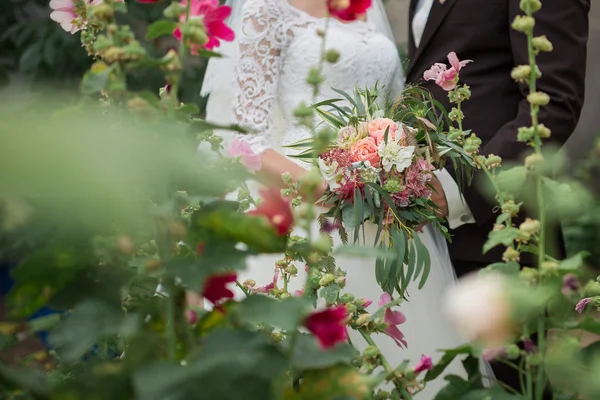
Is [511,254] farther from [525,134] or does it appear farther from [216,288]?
[216,288]

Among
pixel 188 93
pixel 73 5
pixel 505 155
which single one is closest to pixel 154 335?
pixel 73 5

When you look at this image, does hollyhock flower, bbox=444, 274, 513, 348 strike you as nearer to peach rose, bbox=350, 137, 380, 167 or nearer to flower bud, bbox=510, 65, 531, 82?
flower bud, bbox=510, 65, 531, 82

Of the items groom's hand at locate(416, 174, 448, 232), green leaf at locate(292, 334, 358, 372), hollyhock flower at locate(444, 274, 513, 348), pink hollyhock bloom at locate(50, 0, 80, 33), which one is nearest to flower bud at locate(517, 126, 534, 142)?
hollyhock flower at locate(444, 274, 513, 348)

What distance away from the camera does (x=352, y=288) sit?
2.00 meters

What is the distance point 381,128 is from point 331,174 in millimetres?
148

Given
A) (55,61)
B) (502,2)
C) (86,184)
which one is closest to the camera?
(86,184)

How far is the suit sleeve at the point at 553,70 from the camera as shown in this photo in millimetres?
2037

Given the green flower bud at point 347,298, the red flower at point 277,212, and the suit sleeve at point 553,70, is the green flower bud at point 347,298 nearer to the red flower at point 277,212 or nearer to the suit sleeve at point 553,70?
the red flower at point 277,212

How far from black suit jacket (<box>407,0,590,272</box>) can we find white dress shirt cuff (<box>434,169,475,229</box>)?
0.08 feet

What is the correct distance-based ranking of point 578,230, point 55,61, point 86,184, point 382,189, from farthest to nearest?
point 578,230 < point 55,61 < point 382,189 < point 86,184

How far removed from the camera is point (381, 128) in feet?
5.67

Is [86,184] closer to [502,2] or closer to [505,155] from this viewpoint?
[505,155]

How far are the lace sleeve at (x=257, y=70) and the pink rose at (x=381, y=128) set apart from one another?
1.66 ft

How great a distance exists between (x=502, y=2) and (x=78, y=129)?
192 centimetres
